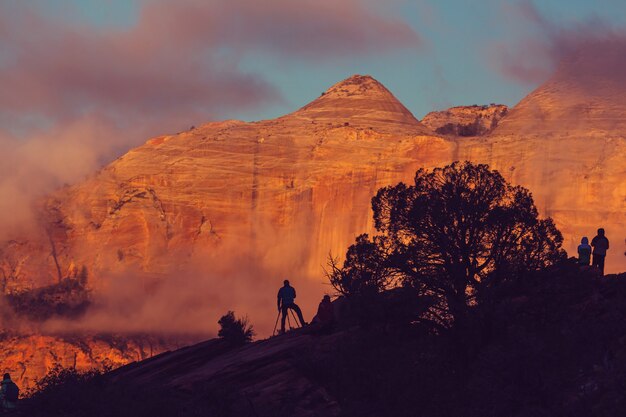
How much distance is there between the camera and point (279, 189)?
11988cm

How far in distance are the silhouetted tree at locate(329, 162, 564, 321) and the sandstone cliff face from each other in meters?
102

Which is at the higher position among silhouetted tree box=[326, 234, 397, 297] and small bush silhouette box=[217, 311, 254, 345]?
silhouetted tree box=[326, 234, 397, 297]

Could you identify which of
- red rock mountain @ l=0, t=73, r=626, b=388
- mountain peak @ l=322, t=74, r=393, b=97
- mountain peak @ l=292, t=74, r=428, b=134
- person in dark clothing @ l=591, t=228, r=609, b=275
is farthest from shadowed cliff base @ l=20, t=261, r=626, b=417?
mountain peak @ l=322, t=74, r=393, b=97

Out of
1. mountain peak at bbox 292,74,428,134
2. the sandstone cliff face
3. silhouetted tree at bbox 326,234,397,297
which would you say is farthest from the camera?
the sandstone cliff face

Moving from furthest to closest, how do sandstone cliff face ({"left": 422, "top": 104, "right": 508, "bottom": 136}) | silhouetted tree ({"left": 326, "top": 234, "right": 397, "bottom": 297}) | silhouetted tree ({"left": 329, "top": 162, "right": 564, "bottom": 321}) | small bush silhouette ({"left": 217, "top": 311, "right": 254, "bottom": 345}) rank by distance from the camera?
sandstone cliff face ({"left": 422, "top": 104, "right": 508, "bottom": 136}) → small bush silhouette ({"left": 217, "top": 311, "right": 254, "bottom": 345}) → silhouetted tree ({"left": 326, "top": 234, "right": 397, "bottom": 297}) → silhouetted tree ({"left": 329, "top": 162, "right": 564, "bottom": 321})

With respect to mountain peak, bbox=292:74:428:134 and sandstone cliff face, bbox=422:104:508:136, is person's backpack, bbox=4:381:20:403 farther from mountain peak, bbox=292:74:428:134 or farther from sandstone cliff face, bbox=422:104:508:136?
sandstone cliff face, bbox=422:104:508:136

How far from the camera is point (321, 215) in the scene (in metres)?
117

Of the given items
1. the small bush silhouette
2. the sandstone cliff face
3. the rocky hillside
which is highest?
the sandstone cliff face

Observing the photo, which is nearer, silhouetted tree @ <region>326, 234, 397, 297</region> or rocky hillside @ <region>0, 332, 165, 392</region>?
silhouetted tree @ <region>326, 234, 397, 297</region>

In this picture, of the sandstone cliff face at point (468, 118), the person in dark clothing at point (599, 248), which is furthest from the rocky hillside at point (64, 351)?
the person in dark clothing at point (599, 248)

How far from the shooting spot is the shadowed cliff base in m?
28.8

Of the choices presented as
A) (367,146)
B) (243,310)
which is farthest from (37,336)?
(367,146)

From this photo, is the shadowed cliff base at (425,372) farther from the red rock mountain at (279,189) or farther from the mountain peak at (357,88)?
the mountain peak at (357,88)

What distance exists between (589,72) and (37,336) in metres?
60.6
